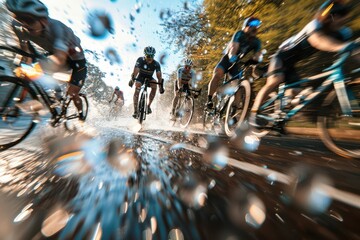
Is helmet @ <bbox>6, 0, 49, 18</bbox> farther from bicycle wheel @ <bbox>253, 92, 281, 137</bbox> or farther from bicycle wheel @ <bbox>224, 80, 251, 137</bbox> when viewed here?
bicycle wheel @ <bbox>253, 92, 281, 137</bbox>

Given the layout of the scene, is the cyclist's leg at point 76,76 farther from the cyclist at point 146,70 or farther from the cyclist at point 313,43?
the cyclist at point 313,43

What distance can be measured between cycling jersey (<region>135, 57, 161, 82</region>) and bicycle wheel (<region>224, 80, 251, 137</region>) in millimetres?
3763

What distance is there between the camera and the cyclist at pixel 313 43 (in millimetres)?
2412

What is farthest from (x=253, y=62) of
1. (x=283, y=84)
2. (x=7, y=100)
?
(x=7, y=100)

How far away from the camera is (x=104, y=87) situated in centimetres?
5422

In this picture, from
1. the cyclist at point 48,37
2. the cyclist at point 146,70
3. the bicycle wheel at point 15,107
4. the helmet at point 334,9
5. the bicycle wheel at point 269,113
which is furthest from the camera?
the cyclist at point 146,70

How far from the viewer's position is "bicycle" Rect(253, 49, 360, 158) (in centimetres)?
220

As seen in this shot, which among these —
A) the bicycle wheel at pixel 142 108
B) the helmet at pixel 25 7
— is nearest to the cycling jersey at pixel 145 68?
the bicycle wheel at pixel 142 108

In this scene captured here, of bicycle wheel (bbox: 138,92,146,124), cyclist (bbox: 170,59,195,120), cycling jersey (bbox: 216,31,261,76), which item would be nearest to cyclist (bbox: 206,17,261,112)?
cycling jersey (bbox: 216,31,261,76)

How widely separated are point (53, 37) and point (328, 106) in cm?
500

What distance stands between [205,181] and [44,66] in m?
4.19

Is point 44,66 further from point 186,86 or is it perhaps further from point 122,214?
point 186,86

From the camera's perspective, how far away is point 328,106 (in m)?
2.59

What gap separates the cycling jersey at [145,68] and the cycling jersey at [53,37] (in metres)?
2.64
